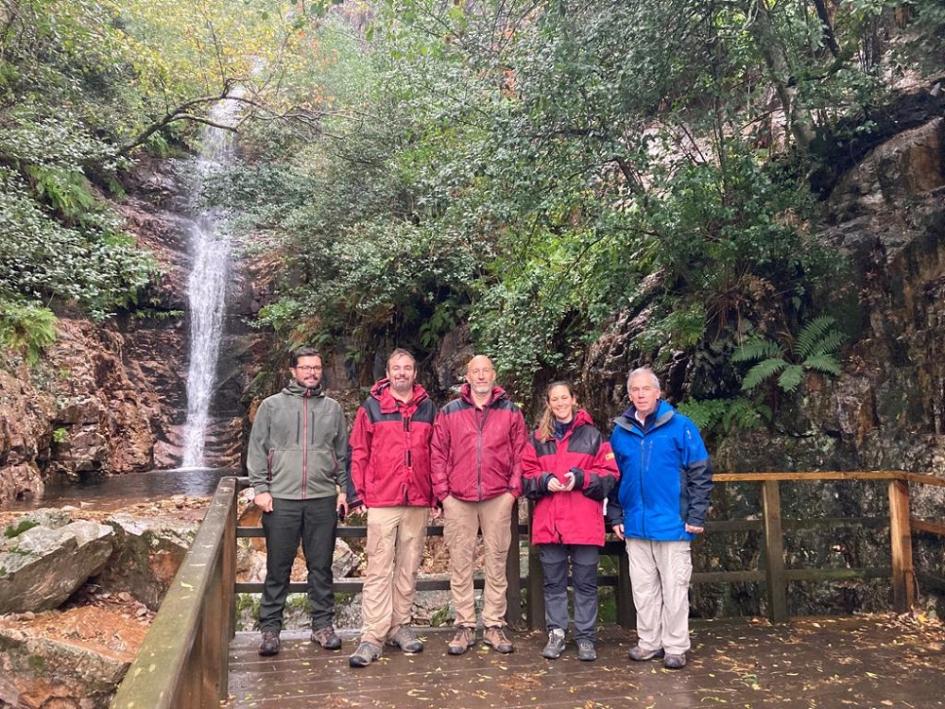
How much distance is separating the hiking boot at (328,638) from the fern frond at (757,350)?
5.11 metres

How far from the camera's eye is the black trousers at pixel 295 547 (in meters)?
4.25

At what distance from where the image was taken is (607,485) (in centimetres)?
424

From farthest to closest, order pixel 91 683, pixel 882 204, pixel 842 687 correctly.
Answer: pixel 882 204, pixel 91 683, pixel 842 687

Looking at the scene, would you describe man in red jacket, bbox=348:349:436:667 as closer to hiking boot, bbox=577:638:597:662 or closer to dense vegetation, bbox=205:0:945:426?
hiking boot, bbox=577:638:597:662

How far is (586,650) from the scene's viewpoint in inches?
168

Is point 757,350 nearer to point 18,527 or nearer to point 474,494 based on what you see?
point 474,494

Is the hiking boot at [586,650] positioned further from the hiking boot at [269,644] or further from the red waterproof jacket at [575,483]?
the hiking boot at [269,644]

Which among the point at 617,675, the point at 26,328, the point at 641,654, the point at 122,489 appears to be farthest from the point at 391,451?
the point at 26,328

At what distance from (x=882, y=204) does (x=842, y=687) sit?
5.48 meters

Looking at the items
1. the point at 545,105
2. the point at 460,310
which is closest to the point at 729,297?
the point at 545,105

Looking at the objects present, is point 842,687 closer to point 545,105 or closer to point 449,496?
point 449,496

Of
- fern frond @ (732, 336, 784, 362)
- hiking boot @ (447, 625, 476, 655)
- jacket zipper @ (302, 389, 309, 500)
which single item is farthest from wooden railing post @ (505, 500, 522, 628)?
fern frond @ (732, 336, 784, 362)

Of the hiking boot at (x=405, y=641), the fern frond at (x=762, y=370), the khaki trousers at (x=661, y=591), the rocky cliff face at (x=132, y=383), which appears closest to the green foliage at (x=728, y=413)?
the fern frond at (x=762, y=370)

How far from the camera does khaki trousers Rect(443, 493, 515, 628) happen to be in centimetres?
436
